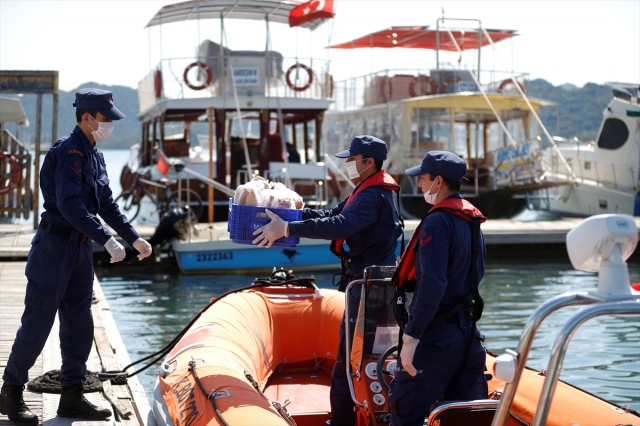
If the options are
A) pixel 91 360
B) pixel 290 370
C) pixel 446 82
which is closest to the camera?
pixel 91 360

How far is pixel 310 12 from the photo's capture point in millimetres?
18609

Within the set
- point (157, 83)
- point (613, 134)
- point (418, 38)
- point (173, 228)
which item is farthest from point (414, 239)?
point (418, 38)

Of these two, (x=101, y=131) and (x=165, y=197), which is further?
(x=165, y=197)

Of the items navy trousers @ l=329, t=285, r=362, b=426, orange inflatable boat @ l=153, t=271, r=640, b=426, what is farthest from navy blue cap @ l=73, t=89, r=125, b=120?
navy trousers @ l=329, t=285, r=362, b=426

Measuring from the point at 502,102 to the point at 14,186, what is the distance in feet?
50.6

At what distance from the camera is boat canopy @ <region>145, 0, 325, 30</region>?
19.5m

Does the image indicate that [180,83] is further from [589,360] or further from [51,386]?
[51,386]

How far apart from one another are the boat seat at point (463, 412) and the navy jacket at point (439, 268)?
0.35 m

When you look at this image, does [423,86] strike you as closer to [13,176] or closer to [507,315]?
[13,176]

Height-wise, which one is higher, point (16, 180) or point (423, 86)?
point (423, 86)

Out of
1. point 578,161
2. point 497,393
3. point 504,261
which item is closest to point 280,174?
→ point 504,261

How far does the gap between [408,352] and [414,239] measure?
0.56m

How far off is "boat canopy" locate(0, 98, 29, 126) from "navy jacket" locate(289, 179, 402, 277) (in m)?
16.2

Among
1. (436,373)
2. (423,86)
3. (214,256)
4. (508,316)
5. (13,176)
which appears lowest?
(508,316)
